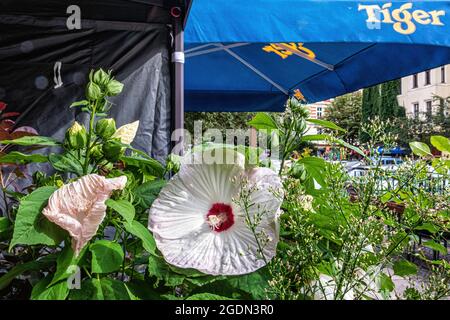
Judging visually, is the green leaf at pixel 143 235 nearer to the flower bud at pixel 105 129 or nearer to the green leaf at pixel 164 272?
the green leaf at pixel 164 272

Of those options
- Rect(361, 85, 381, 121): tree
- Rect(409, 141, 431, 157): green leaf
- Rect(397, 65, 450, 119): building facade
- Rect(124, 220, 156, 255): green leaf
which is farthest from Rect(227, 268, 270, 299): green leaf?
Rect(397, 65, 450, 119): building facade

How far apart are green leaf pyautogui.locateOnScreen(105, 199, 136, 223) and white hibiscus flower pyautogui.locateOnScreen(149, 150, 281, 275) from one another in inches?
2.3

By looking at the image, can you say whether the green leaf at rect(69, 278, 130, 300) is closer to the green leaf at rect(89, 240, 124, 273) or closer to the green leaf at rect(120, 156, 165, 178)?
the green leaf at rect(89, 240, 124, 273)

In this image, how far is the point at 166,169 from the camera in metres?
0.72

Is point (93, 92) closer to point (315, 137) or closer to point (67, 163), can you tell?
point (67, 163)

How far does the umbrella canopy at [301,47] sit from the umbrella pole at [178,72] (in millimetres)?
54

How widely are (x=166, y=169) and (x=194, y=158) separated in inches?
5.3

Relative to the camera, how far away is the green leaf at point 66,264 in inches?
19.4

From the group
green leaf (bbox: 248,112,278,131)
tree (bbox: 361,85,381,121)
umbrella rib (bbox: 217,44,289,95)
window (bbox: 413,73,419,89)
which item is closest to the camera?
green leaf (bbox: 248,112,278,131)

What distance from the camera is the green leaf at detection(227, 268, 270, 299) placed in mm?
540

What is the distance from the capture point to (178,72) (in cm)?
219

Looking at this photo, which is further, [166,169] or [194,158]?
[166,169]
